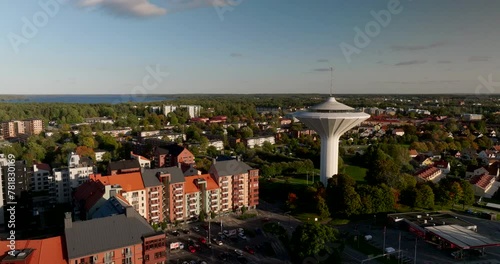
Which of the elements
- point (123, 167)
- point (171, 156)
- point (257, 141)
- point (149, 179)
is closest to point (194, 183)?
point (149, 179)

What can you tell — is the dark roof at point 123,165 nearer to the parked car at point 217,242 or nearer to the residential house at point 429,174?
the parked car at point 217,242

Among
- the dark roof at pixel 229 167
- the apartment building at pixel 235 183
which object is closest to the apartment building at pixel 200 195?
the apartment building at pixel 235 183

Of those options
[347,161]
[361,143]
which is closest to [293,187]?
[347,161]

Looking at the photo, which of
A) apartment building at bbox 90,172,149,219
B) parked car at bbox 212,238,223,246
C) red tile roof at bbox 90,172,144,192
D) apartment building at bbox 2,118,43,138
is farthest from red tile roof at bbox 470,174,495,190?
apartment building at bbox 2,118,43,138

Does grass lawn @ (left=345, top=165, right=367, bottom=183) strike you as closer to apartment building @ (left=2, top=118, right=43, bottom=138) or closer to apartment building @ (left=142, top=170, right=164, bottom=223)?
apartment building @ (left=142, top=170, right=164, bottom=223)

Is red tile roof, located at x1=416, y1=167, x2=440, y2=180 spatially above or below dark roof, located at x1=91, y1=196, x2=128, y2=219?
below

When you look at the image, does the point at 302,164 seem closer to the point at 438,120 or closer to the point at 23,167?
the point at 23,167
